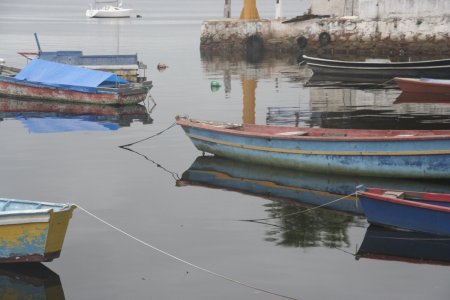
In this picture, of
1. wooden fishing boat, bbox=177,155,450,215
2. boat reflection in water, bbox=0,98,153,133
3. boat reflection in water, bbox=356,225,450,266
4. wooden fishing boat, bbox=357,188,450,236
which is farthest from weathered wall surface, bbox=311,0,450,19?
boat reflection in water, bbox=356,225,450,266

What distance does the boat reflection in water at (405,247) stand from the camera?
1489 cm

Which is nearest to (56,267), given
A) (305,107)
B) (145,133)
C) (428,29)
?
(145,133)

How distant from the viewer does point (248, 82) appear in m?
42.7

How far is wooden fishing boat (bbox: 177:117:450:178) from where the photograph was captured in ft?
64.0

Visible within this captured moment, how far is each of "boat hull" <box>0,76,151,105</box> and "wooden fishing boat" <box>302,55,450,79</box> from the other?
38.3 feet

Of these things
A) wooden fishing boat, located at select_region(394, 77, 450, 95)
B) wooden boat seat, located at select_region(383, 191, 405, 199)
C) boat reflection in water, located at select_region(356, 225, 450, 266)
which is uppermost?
wooden fishing boat, located at select_region(394, 77, 450, 95)

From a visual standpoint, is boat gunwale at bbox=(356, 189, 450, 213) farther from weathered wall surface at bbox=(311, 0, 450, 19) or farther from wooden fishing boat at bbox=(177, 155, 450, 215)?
weathered wall surface at bbox=(311, 0, 450, 19)

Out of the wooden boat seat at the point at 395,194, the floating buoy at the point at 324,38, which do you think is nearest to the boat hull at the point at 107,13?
the floating buoy at the point at 324,38

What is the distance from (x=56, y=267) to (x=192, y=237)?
9.25 feet

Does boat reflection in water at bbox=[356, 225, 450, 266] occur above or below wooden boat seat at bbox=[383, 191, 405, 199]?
below

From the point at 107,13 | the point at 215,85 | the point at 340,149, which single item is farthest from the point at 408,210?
the point at 107,13

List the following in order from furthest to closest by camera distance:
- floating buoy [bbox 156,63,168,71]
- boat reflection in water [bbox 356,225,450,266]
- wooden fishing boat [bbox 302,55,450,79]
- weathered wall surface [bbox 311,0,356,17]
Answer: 1. weathered wall surface [bbox 311,0,356,17]
2. floating buoy [bbox 156,63,168,71]
3. wooden fishing boat [bbox 302,55,450,79]
4. boat reflection in water [bbox 356,225,450,266]

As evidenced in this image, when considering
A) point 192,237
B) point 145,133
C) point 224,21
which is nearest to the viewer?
point 192,237

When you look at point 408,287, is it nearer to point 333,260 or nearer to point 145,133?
point 333,260
